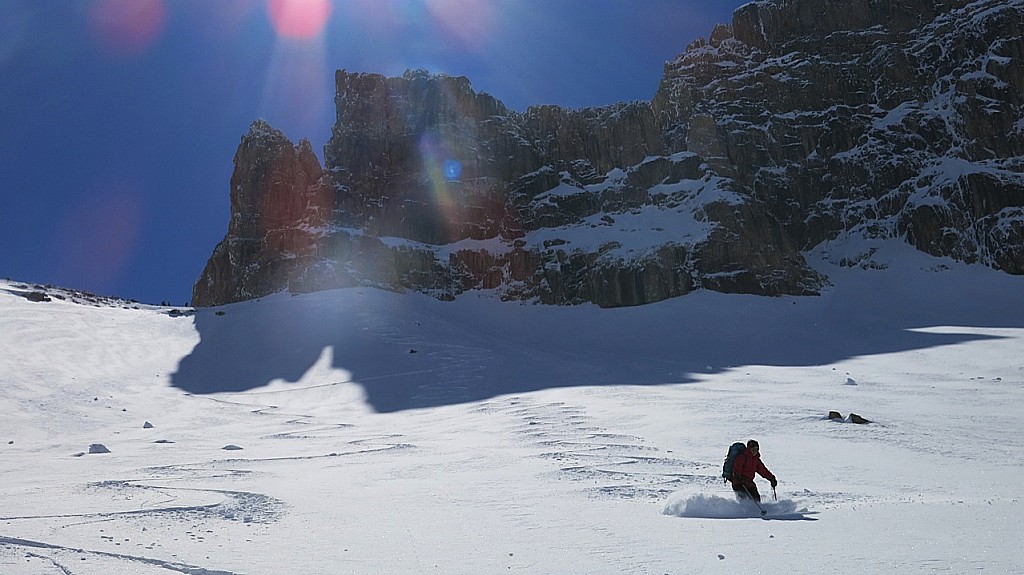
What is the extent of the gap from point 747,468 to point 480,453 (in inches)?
284

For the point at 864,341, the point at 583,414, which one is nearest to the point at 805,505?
the point at 583,414

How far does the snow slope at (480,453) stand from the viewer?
6.93 m

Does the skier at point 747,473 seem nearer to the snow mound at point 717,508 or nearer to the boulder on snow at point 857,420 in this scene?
the snow mound at point 717,508

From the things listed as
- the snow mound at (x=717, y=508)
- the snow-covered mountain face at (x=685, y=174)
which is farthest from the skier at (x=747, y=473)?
the snow-covered mountain face at (x=685, y=174)

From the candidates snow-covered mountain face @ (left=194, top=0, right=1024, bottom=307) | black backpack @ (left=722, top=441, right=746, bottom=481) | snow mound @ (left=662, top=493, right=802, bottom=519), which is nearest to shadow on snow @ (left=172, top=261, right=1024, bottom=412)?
snow-covered mountain face @ (left=194, top=0, right=1024, bottom=307)

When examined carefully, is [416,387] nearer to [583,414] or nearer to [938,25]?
[583,414]

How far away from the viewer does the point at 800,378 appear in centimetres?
3097

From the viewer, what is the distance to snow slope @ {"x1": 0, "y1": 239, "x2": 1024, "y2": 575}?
6.93 meters

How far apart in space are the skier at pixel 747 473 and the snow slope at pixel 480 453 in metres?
0.27

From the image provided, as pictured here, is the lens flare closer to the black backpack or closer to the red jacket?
the black backpack

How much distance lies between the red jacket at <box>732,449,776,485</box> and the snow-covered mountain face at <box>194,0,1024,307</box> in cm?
7008

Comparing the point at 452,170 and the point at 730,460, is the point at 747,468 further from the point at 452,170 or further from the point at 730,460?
the point at 452,170

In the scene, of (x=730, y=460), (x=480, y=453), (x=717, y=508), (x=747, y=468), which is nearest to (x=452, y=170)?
(x=480, y=453)

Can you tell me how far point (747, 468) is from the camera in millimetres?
9539
